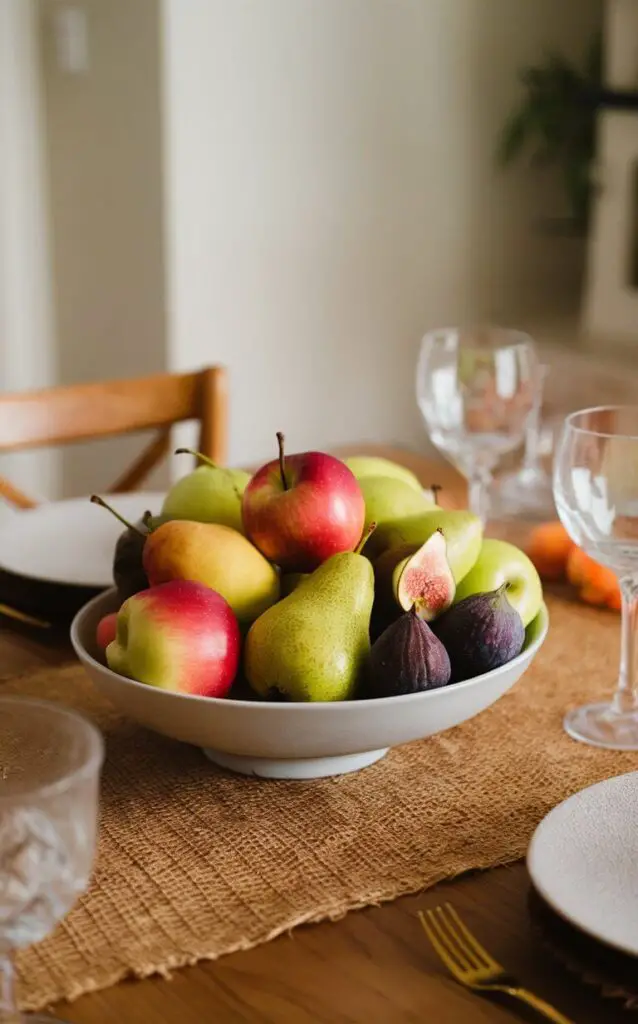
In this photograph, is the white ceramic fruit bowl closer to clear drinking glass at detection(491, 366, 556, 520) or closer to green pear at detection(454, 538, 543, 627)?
green pear at detection(454, 538, 543, 627)

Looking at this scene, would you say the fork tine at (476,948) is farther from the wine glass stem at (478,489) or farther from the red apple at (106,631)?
the wine glass stem at (478,489)

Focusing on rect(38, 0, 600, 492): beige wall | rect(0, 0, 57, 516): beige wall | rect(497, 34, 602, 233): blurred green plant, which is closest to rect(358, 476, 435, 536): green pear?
rect(38, 0, 600, 492): beige wall

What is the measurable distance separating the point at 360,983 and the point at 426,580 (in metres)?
0.24

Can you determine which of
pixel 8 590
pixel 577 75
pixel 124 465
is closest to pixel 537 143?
pixel 577 75

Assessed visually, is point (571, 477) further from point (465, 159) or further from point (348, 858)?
point (465, 159)

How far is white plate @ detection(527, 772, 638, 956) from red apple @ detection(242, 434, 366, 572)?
21 centimetres

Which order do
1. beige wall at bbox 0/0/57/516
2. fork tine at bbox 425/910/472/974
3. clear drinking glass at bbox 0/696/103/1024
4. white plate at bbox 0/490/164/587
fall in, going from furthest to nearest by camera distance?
beige wall at bbox 0/0/57/516
white plate at bbox 0/490/164/587
fork tine at bbox 425/910/472/974
clear drinking glass at bbox 0/696/103/1024

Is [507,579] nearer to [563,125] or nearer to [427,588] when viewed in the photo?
[427,588]

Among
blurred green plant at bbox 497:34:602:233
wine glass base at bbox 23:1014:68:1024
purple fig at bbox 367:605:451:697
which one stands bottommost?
wine glass base at bbox 23:1014:68:1024

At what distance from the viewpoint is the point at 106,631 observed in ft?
Result: 2.57

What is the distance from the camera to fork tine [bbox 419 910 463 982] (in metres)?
0.59

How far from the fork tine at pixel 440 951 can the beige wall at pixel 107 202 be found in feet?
7.01

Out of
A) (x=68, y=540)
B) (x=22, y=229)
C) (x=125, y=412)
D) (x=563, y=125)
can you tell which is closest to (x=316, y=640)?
(x=68, y=540)

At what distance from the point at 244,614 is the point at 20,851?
0.89ft
